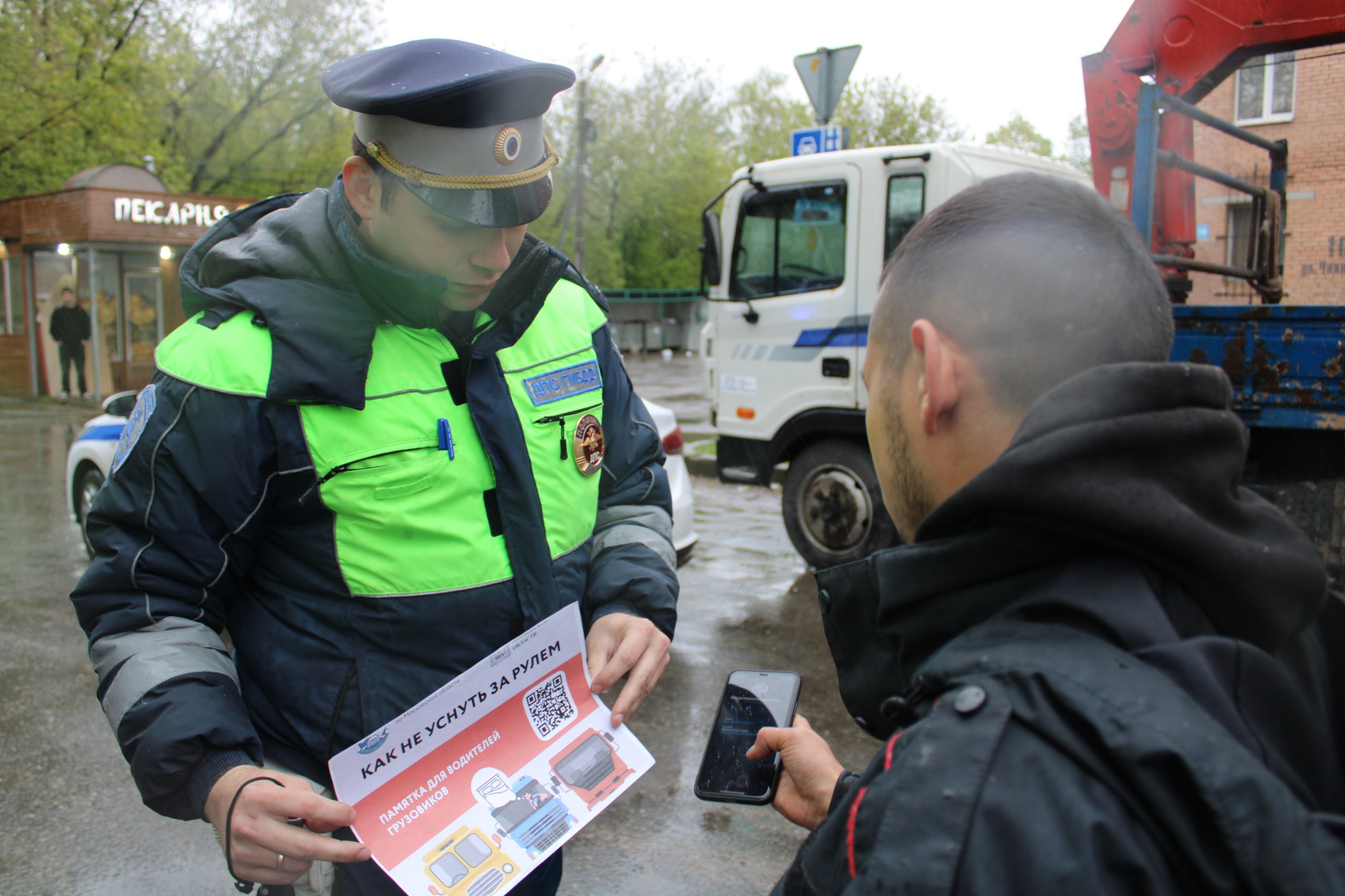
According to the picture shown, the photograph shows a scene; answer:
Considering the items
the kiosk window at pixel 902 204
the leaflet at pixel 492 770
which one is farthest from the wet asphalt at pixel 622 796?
the kiosk window at pixel 902 204

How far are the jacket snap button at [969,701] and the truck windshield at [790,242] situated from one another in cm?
558

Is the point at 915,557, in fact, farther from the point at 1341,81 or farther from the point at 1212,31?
the point at 1341,81

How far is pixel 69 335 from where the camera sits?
17.6 m

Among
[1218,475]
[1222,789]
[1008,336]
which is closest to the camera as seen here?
[1222,789]

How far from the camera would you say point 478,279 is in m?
1.64

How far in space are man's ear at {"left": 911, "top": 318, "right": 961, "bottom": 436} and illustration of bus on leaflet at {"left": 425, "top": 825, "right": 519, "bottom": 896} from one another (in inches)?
36.7

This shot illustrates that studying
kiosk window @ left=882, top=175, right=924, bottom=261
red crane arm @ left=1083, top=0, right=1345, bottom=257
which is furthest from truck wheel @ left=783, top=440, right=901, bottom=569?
red crane arm @ left=1083, top=0, right=1345, bottom=257

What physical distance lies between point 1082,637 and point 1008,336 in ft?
1.06

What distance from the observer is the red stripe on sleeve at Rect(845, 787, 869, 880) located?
836mm

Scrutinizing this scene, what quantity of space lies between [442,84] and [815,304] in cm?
499

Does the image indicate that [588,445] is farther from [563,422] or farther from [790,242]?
[790,242]

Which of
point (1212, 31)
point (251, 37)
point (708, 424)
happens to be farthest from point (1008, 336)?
point (251, 37)

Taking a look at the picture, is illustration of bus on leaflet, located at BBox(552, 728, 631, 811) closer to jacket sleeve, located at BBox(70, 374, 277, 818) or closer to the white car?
jacket sleeve, located at BBox(70, 374, 277, 818)

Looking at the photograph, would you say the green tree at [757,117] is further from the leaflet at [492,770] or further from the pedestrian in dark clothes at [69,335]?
the leaflet at [492,770]
